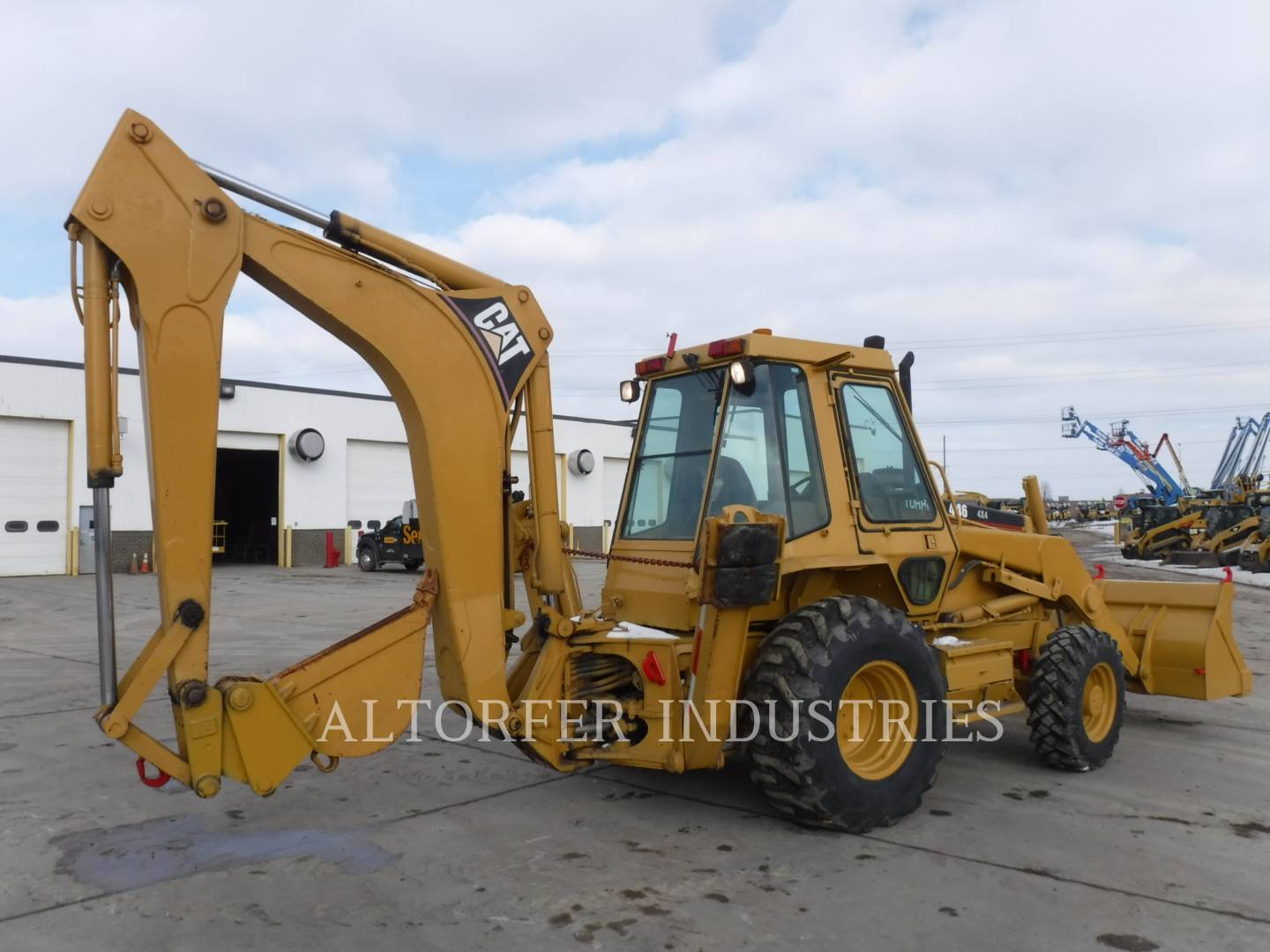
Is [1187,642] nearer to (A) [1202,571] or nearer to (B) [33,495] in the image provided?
(A) [1202,571]

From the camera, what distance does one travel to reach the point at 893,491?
18.8 ft

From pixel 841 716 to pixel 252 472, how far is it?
30.0 meters

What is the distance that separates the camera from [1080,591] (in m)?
6.80

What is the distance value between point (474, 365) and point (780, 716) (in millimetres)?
2161

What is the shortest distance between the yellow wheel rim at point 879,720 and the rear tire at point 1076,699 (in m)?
1.38

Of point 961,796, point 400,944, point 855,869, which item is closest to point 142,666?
point 400,944

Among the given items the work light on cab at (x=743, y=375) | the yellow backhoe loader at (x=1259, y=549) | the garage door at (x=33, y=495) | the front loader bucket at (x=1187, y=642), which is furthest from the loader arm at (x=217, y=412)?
the yellow backhoe loader at (x=1259, y=549)

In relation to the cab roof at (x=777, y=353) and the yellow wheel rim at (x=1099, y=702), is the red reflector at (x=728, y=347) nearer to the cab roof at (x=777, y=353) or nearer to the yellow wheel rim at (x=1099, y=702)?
the cab roof at (x=777, y=353)

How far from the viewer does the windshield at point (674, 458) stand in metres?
5.66

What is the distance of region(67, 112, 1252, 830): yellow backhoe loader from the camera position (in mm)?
3914

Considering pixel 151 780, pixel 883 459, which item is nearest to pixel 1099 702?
pixel 883 459

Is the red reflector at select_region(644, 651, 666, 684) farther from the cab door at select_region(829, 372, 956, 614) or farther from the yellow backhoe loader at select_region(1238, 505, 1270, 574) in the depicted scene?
the yellow backhoe loader at select_region(1238, 505, 1270, 574)

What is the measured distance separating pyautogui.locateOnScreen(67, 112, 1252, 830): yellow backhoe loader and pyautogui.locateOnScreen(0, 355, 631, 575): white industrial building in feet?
39.1

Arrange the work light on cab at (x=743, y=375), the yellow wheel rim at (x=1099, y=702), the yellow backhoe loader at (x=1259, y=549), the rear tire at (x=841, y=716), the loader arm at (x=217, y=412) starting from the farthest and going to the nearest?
the yellow backhoe loader at (x=1259, y=549)
the yellow wheel rim at (x=1099, y=702)
the work light on cab at (x=743, y=375)
the rear tire at (x=841, y=716)
the loader arm at (x=217, y=412)
